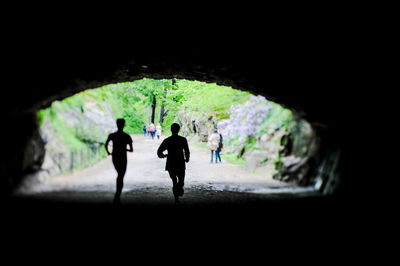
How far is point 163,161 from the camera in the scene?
15852 millimetres

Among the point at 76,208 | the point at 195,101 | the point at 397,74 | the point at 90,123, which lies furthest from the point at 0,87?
the point at 195,101

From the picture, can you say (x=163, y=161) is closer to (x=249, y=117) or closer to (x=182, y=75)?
(x=249, y=117)

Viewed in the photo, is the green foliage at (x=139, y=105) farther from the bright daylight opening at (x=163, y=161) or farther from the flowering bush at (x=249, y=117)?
the flowering bush at (x=249, y=117)

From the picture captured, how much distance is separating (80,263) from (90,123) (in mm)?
8041

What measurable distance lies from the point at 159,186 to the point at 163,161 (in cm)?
592

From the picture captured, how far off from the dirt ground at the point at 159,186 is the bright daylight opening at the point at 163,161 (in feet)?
0.09

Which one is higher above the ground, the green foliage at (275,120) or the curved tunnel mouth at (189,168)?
the green foliage at (275,120)

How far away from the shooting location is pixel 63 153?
8.68 m

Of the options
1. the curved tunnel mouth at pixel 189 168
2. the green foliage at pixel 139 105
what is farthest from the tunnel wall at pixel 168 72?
the green foliage at pixel 139 105

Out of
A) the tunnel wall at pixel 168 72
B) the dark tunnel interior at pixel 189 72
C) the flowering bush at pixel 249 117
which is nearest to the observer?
the dark tunnel interior at pixel 189 72

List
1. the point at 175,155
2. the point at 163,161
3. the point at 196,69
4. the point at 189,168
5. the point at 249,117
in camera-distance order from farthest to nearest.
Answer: the point at 163,161 → the point at 189,168 → the point at 249,117 → the point at 196,69 → the point at 175,155

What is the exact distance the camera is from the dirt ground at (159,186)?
7086 millimetres

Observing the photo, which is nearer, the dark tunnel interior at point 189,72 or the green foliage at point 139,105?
the dark tunnel interior at point 189,72

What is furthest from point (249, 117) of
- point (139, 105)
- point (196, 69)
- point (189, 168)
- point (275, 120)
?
point (139, 105)
